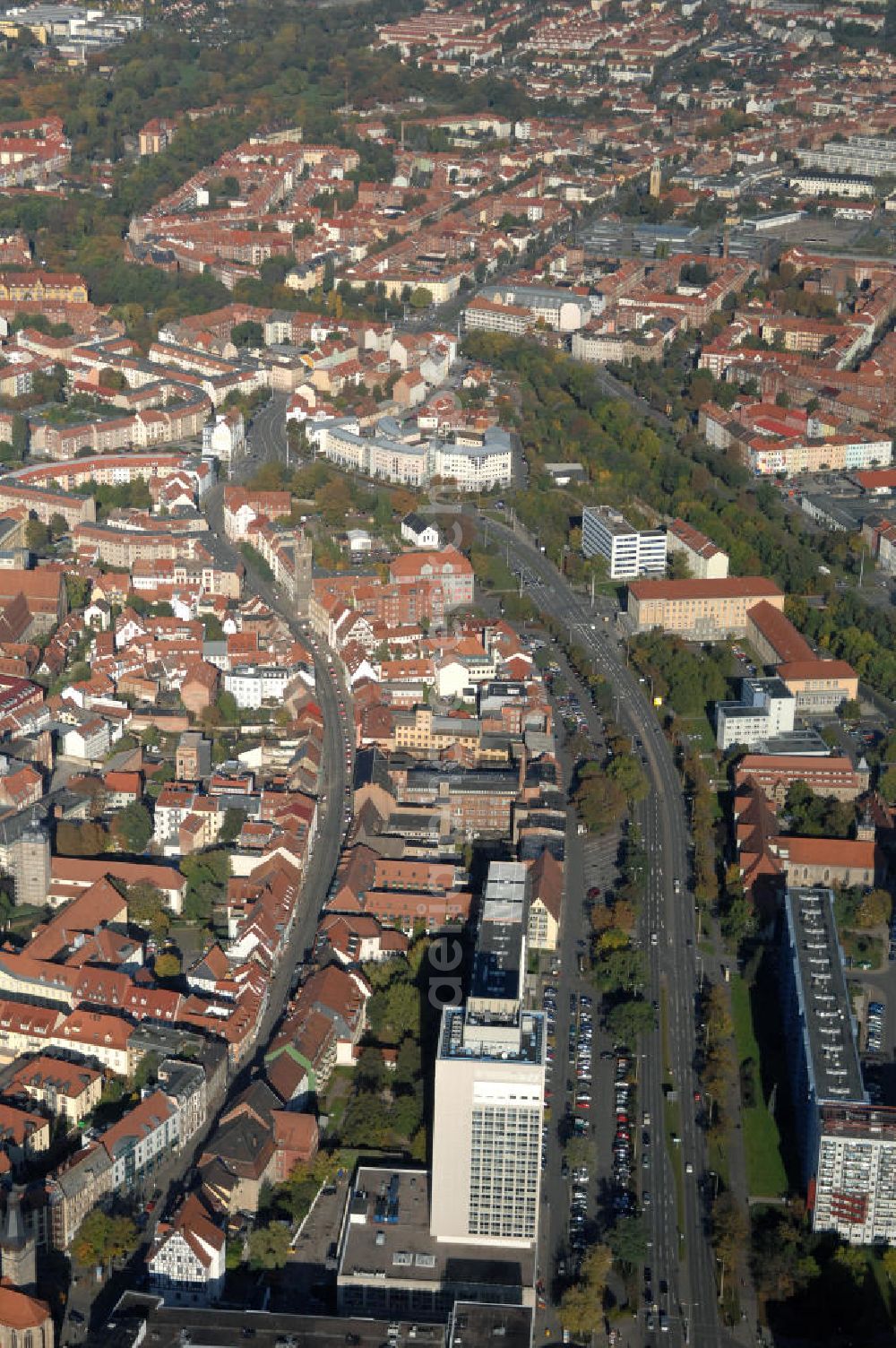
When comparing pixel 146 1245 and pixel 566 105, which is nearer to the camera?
pixel 146 1245

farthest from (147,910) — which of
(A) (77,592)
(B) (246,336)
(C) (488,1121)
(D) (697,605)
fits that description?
(B) (246,336)

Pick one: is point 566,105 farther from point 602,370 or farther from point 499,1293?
point 499,1293

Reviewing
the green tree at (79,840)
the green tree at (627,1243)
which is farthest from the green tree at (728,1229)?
the green tree at (79,840)

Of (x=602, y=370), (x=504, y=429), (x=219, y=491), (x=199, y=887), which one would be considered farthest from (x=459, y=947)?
(x=602, y=370)

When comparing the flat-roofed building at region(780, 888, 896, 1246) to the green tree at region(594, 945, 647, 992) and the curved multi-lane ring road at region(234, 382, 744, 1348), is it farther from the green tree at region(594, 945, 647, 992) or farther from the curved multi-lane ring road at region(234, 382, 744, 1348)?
the green tree at region(594, 945, 647, 992)

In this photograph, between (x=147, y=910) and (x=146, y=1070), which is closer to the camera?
(x=146, y=1070)

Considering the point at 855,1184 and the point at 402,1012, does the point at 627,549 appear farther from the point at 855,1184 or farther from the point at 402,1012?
the point at 855,1184
